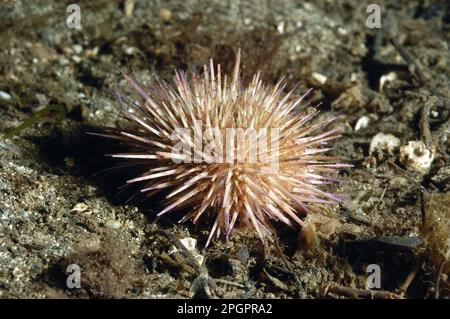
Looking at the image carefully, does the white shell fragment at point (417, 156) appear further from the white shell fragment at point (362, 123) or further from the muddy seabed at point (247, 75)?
the white shell fragment at point (362, 123)

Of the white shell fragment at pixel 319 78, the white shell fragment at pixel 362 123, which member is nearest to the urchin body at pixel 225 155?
the white shell fragment at pixel 362 123

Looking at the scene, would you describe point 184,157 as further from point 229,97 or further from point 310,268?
point 310,268

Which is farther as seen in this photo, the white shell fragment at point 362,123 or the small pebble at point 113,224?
the white shell fragment at point 362,123

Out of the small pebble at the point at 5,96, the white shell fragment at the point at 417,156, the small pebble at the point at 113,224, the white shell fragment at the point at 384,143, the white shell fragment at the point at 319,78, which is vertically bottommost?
the small pebble at the point at 113,224

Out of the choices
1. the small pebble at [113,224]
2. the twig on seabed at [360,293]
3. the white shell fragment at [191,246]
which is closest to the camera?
the twig on seabed at [360,293]

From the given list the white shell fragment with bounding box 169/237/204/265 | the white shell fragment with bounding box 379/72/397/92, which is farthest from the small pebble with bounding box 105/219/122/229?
the white shell fragment with bounding box 379/72/397/92

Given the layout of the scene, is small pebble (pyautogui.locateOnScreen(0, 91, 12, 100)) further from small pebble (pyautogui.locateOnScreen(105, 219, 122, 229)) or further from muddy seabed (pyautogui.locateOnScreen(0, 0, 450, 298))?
small pebble (pyautogui.locateOnScreen(105, 219, 122, 229))

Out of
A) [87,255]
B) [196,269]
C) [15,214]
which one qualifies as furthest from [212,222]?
[15,214]
